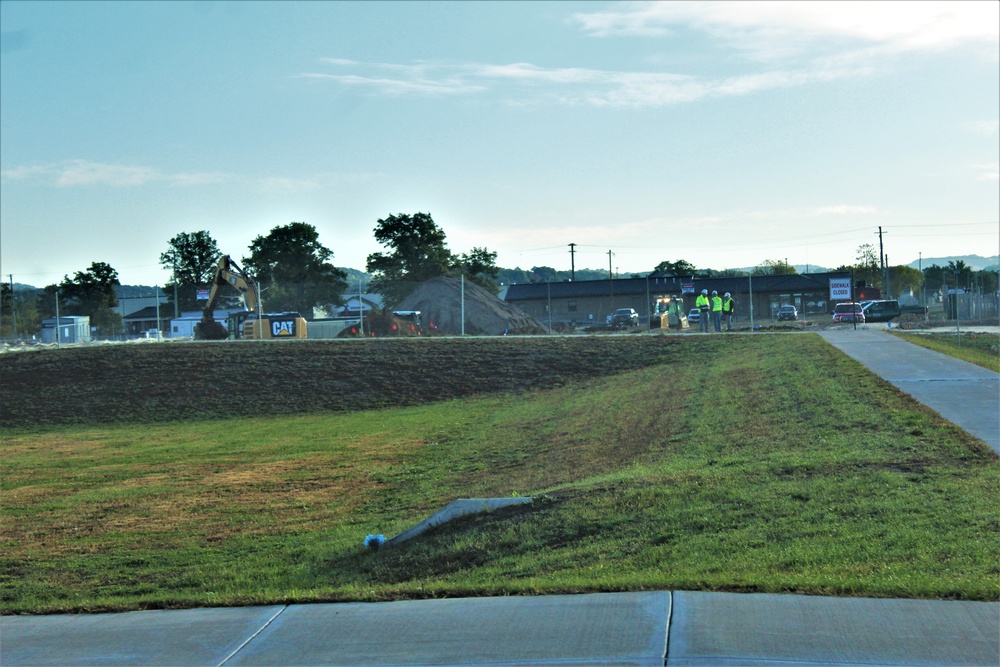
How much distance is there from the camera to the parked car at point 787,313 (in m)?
61.5

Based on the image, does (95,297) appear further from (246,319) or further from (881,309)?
(881,309)

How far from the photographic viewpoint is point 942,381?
15.8m

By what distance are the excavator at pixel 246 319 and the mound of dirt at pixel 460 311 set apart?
30.7ft

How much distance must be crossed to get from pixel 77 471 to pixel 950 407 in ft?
46.0

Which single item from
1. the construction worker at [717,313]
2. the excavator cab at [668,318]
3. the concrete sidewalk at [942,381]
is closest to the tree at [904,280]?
the excavator cab at [668,318]

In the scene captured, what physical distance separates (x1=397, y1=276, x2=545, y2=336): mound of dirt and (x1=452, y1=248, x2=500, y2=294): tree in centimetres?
3062

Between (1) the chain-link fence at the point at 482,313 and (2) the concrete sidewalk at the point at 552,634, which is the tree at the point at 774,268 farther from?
(2) the concrete sidewalk at the point at 552,634

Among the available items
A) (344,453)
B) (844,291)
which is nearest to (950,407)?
(344,453)

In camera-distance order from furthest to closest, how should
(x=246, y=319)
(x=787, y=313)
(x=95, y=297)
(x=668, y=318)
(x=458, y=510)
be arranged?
(x=95, y=297), (x=787, y=313), (x=668, y=318), (x=246, y=319), (x=458, y=510)

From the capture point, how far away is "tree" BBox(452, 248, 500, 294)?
86.8 meters

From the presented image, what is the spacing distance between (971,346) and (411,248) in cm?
6289

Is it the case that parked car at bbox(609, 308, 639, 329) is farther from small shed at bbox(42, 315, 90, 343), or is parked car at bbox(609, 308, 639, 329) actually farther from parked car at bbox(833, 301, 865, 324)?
small shed at bbox(42, 315, 90, 343)

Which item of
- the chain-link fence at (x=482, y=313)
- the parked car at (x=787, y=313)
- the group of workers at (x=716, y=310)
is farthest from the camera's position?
the parked car at (x=787, y=313)

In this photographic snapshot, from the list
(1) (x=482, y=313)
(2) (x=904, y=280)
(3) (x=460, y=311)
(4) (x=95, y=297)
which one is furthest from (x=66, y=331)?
(2) (x=904, y=280)
